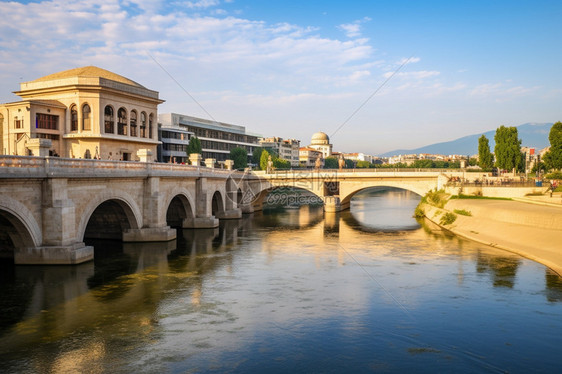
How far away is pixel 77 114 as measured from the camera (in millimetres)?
59438

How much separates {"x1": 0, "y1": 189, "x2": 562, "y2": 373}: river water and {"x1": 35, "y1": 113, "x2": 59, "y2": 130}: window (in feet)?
80.9

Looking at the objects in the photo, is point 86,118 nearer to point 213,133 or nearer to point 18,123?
point 18,123

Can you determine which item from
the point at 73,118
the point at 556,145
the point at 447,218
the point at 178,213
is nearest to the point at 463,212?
the point at 447,218

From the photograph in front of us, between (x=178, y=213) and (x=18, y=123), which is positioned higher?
(x=18, y=123)

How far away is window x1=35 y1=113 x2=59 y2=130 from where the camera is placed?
182 feet

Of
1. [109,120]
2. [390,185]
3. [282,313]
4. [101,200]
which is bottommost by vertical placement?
[282,313]

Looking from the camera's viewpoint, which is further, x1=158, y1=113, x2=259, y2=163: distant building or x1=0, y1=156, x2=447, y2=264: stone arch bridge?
x1=158, y1=113, x2=259, y2=163: distant building

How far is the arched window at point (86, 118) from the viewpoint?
59.6m

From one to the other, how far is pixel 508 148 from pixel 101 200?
2921 inches

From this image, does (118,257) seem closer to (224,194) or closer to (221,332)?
(221,332)

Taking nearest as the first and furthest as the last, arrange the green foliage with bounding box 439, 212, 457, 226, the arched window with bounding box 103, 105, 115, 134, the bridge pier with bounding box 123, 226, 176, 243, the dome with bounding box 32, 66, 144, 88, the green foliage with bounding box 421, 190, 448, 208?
the bridge pier with bounding box 123, 226, 176, 243
the green foliage with bounding box 439, 212, 457, 226
the dome with bounding box 32, 66, 144, 88
the arched window with bounding box 103, 105, 115, 134
the green foliage with bounding box 421, 190, 448, 208

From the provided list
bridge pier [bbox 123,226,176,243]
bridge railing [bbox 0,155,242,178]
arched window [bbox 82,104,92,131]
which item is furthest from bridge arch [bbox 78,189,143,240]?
arched window [bbox 82,104,92,131]

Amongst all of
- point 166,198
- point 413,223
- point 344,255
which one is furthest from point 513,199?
point 166,198

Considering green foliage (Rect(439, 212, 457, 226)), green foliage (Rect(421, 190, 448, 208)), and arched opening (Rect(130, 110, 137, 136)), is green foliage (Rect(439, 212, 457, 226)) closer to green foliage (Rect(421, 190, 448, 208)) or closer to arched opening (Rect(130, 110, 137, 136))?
green foliage (Rect(421, 190, 448, 208))
